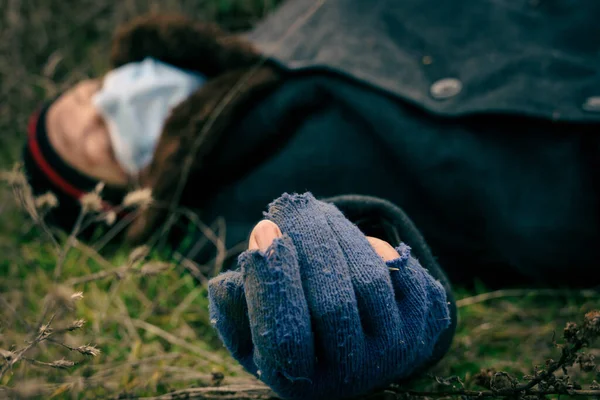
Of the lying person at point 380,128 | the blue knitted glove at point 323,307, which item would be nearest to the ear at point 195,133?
the lying person at point 380,128

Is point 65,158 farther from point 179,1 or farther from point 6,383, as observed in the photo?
point 179,1

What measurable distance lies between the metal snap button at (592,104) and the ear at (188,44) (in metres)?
0.69

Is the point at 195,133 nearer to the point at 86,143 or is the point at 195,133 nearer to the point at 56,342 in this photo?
the point at 86,143

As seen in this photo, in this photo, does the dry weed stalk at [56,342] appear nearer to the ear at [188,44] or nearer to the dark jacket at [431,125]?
the dark jacket at [431,125]

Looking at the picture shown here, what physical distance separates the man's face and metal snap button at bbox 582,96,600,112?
1023mm

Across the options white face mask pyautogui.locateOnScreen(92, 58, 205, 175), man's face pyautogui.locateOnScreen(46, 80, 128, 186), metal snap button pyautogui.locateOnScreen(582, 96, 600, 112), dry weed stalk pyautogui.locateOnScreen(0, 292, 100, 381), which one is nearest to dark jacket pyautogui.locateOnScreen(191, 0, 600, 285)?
metal snap button pyautogui.locateOnScreen(582, 96, 600, 112)

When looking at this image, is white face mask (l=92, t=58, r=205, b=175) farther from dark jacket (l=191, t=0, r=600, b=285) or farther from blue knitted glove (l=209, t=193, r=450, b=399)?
blue knitted glove (l=209, t=193, r=450, b=399)

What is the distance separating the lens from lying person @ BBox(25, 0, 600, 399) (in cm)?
103

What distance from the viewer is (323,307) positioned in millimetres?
564

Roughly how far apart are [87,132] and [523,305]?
113cm

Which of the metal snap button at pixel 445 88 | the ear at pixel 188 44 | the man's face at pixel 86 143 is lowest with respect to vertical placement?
the metal snap button at pixel 445 88

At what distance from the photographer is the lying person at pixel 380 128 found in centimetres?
103

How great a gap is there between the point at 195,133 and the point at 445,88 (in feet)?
1.76

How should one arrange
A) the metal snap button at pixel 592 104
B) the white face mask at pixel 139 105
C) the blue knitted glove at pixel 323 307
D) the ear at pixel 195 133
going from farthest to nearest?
the white face mask at pixel 139 105 → the ear at pixel 195 133 → the metal snap button at pixel 592 104 → the blue knitted glove at pixel 323 307
